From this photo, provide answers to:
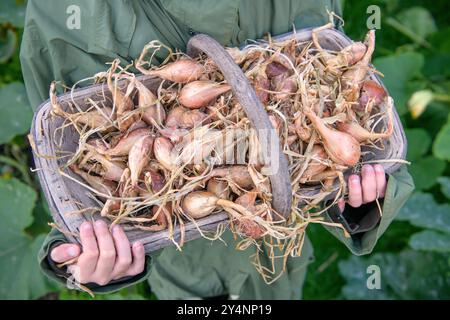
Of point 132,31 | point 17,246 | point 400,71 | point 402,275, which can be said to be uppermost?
point 132,31

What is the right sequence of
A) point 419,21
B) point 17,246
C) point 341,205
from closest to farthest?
point 341,205
point 17,246
point 419,21

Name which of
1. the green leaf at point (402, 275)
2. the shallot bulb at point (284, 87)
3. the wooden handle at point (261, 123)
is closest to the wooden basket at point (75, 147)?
the wooden handle at point (261, 123)

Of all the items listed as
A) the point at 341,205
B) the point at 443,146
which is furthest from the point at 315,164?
the point at 443,146

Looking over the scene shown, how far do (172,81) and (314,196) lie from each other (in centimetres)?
29

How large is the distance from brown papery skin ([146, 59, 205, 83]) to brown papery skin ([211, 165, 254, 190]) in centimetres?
15

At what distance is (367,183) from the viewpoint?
2.86ft

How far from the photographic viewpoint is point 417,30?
1787 mm

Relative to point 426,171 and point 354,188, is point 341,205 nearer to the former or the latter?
point 354,188

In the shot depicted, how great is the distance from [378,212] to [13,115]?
0.96 m

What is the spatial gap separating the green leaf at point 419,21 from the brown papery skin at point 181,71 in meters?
1.15

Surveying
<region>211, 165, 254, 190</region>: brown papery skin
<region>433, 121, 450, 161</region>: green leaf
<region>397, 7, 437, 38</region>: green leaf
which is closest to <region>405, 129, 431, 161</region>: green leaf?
<region>433, 121, 450, 161</region>: green leaf

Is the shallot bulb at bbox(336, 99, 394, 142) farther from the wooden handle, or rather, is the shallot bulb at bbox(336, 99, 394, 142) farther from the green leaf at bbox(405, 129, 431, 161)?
the green leaf at bbox(405, 129, 431, 161)

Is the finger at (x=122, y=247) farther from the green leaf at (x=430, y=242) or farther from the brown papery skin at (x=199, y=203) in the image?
the green leaf at (x=430, y=242)

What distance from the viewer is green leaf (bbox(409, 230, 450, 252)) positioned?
1.40 meters
